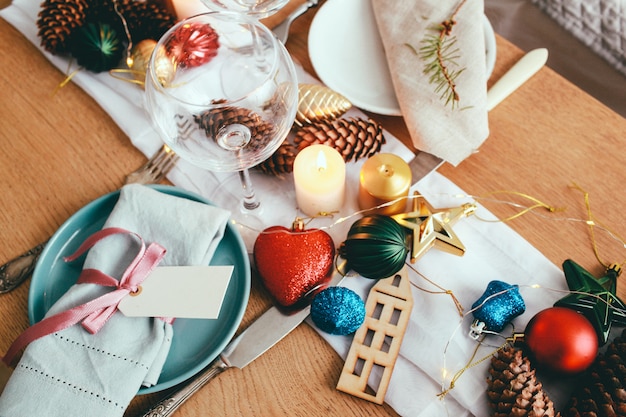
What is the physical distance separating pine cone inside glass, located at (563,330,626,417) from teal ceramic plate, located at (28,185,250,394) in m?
0.32

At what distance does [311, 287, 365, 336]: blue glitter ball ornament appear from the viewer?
50 centimetres

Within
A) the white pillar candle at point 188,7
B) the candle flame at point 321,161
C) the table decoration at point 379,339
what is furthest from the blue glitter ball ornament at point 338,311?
the white pillar candle at point 188,7

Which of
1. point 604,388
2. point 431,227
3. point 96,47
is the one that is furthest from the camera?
point 96,47

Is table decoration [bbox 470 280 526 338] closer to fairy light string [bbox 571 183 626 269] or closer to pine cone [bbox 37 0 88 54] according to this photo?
fairy light string [bbox 571 183 626 269]

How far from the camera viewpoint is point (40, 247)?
574 mm

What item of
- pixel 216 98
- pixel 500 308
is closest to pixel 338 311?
pixel 500 308

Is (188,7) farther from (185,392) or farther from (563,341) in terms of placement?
(563,341)

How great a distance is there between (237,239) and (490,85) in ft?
1.27

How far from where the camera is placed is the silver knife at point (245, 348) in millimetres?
481

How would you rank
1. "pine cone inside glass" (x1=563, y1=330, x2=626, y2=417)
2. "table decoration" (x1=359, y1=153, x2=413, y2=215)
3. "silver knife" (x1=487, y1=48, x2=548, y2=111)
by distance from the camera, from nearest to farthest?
"pine cone inside glass" (x1=563, y1=330, x2=626, y2=417), "table decoration" (x1=359, y1=153, x2=413, y2=215), "silver knife" (x1=487, y1=48, x2=548, y2=111)

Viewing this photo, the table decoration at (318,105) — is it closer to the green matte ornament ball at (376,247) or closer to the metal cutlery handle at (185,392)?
the green matte ornament ball at (376,247)

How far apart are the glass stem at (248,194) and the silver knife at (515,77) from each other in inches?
12.2

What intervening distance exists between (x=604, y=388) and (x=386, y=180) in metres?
0.27


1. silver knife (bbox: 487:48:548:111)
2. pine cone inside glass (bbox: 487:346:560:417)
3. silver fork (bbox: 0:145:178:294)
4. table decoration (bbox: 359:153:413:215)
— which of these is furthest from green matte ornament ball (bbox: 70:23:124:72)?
pine cone inside glass (bbox: 487:346:560:417)
